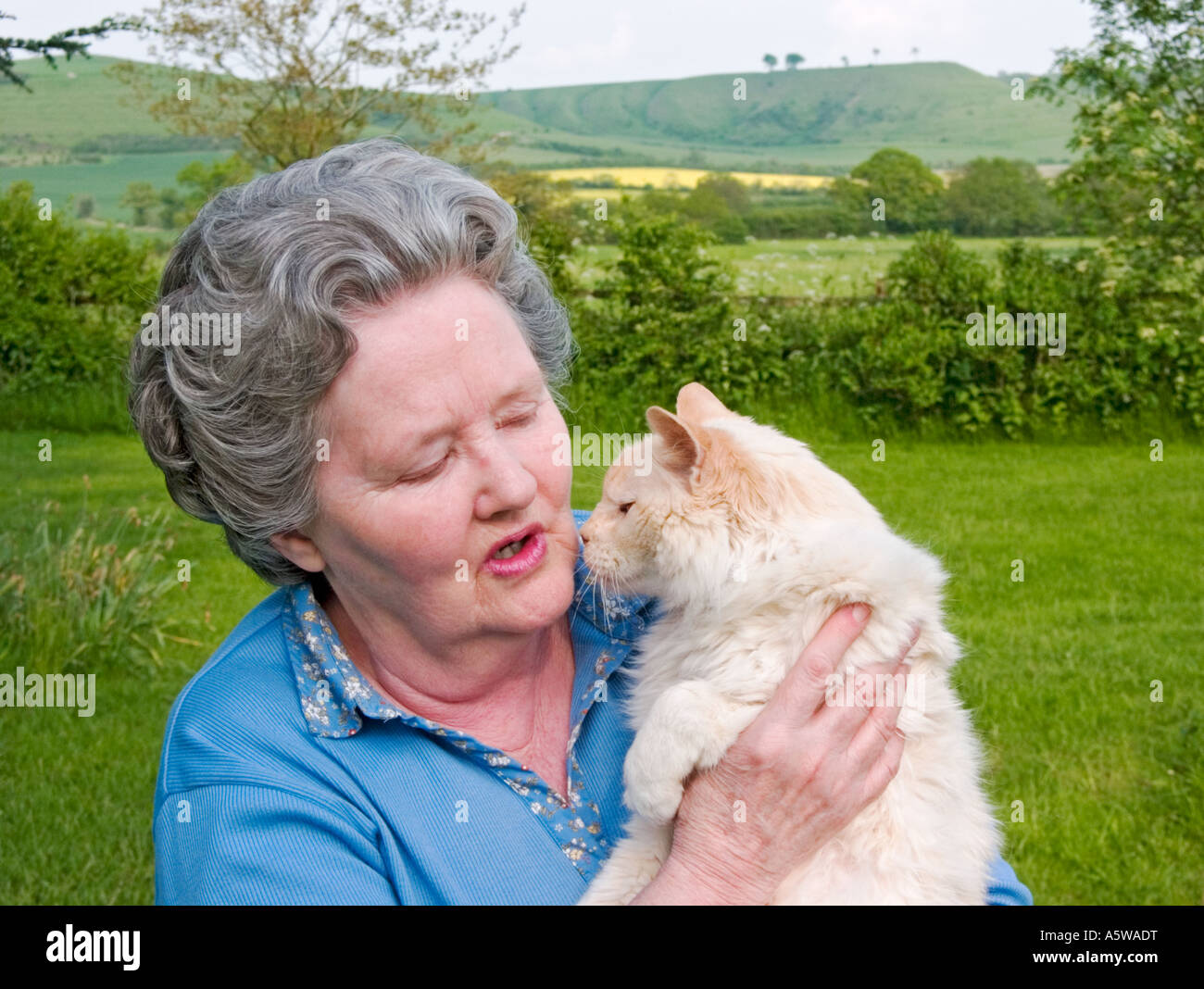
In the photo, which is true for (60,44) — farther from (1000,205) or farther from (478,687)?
(1000,205)

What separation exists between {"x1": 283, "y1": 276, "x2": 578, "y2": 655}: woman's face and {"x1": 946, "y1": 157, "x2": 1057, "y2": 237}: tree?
1016 centimetres

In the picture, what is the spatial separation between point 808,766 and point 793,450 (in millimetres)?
672


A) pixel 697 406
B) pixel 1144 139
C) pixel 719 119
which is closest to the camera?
pixel 697 406

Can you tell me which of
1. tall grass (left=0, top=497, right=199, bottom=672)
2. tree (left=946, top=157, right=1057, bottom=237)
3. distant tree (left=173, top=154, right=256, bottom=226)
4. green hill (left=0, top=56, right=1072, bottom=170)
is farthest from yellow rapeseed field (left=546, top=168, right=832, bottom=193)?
tall grass (left=0, top=497, right=199, bottom=672)

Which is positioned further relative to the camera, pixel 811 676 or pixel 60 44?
pixel 60 44

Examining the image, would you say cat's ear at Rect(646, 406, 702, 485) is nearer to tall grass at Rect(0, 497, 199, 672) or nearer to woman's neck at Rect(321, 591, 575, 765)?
woman's neck at Rect(321, 591, 575, 765)

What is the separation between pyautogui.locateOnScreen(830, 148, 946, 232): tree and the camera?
38.1 feet

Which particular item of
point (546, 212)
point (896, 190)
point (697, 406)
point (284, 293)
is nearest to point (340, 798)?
point (284, 293)

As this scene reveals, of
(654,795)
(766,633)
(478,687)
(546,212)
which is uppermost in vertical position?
(546,212)

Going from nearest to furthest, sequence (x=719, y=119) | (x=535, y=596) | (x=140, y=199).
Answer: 1. (x=535, y=596)
2. (x=140, y=199)
3. (x=719, y=119)

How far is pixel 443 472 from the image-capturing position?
1950mm

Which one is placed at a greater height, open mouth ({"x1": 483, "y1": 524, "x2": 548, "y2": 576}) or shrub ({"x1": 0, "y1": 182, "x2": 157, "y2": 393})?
shrub ({"x1": 0, "y1": 182, "x2": 157, "y2": 393})

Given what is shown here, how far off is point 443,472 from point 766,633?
2.08 ft

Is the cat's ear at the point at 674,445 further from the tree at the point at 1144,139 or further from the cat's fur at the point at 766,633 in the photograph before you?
the tree at the point at 1144,139
